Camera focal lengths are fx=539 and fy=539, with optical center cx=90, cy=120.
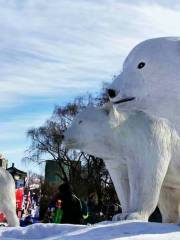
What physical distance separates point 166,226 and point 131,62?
Answer: 143 cm

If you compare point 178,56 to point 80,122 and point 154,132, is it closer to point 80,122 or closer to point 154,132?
point 154,132

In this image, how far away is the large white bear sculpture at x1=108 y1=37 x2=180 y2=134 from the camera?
9.86 feet

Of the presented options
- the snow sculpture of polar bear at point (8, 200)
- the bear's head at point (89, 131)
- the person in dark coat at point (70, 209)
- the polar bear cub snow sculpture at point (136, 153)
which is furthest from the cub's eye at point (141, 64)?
the person in dark coat at point (70, 209)

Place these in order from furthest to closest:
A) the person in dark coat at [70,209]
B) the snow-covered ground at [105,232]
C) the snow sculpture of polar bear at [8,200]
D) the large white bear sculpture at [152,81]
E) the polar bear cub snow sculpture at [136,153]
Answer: the person in dark coat at [70,209]
the snow sculpture of polar bear at [8,200]
the polar bear cub snow sculpture at [136,153]
the large white bear sculpture at [152,81]
the snow-covered ground at [105,232]

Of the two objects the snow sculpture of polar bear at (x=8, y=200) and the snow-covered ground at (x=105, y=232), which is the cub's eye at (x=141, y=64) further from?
the snow sculpture of polar bear at (x=8, y=200)

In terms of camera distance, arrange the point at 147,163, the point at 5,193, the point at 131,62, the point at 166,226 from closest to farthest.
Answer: the point at 166,226
the point at 131,62
the point at 147,163
the point at 5,193

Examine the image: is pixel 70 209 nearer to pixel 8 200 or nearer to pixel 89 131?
pixel 8 200

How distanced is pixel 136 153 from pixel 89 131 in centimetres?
61

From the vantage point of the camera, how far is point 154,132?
5.21 meters

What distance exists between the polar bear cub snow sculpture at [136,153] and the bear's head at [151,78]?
1.56m

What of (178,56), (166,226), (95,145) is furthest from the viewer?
(95,145)

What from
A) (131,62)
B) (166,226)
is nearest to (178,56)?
(131,62)

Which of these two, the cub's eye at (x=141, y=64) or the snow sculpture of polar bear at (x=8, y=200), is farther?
the snow sculpture of polar bear at (x=8, y=200)

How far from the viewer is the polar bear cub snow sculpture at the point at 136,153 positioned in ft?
16.5
